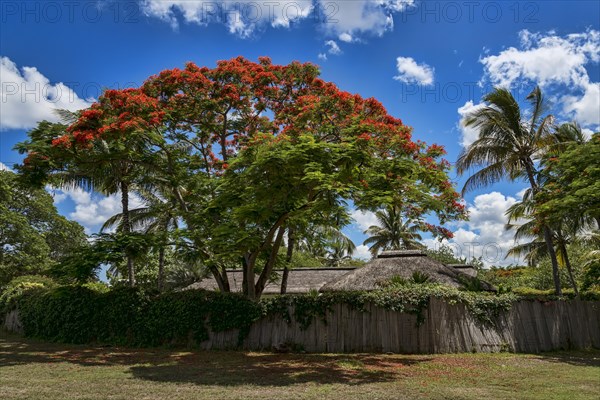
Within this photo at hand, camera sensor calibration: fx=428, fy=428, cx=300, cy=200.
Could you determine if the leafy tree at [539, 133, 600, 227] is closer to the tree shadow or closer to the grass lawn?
the tree shadow

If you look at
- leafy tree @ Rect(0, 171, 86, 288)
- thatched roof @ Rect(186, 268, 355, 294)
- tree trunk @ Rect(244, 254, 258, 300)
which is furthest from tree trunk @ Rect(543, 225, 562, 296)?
leafy tree @ Rect(0, 171, 86, 288)

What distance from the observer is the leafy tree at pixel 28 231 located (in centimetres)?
2711

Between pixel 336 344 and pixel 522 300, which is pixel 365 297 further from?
pixel 522 300

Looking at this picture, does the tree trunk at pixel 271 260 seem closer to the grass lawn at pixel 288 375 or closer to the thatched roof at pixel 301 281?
the grass lawn at pixel 288 375

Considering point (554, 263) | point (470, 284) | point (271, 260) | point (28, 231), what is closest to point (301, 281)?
point (271, 260)

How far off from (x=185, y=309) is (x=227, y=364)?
14.2 ft

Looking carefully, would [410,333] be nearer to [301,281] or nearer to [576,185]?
[576,185]

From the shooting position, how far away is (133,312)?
16000mm

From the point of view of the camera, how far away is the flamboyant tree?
39.2 feet

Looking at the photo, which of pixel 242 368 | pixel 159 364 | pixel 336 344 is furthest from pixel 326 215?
pixel 159 364

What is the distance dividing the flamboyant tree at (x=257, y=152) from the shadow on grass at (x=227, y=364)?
3.37 meters

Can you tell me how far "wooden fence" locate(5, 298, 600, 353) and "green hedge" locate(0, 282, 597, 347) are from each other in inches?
9.8

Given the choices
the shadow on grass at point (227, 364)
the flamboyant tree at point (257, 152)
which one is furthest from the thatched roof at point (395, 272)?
the shadow on grass at point (227, 364)

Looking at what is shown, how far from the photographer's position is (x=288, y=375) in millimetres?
9828
